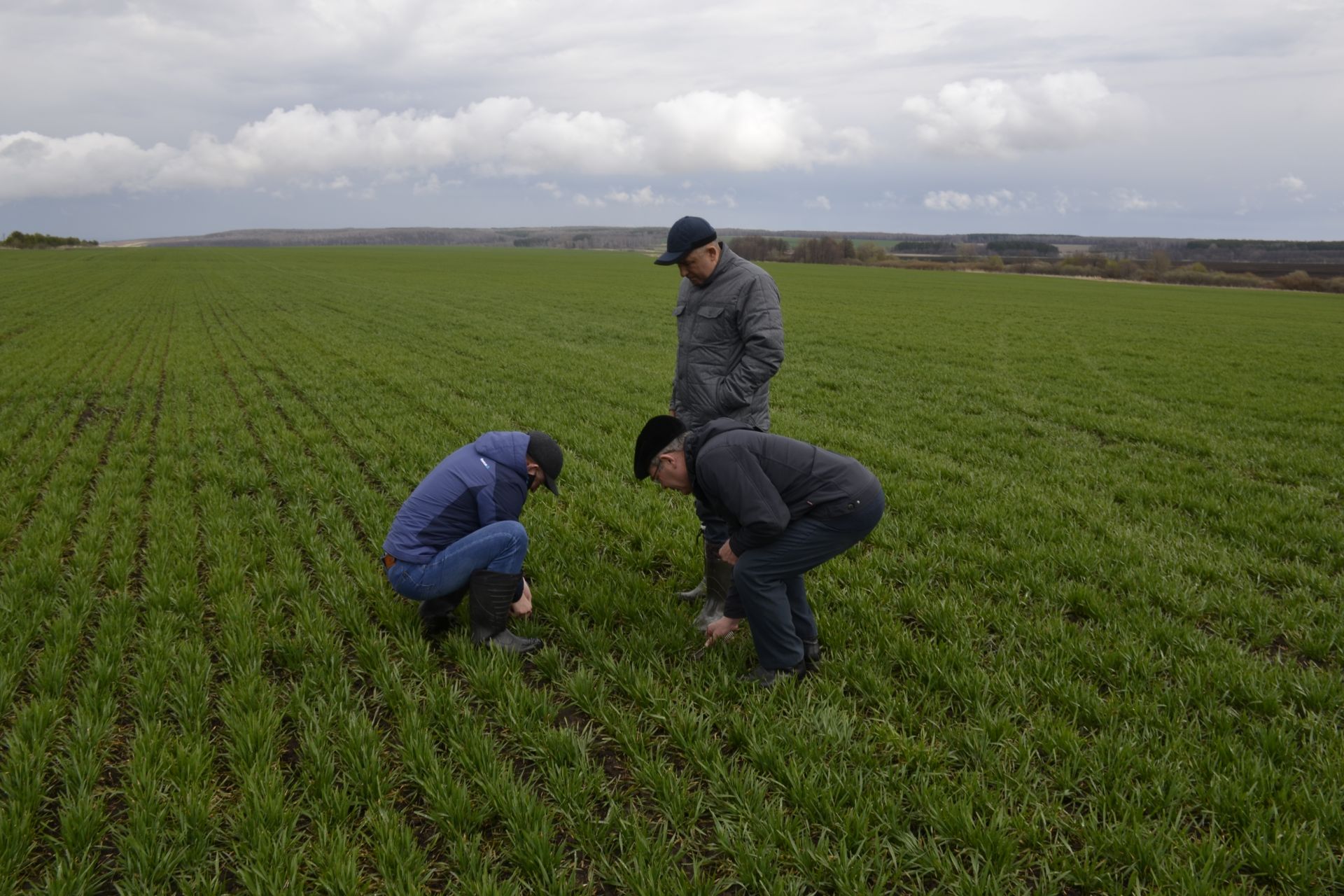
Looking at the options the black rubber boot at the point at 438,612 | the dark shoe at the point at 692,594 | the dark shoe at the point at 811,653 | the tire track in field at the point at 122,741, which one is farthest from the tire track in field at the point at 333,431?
the dark shoe at the point at 811,653

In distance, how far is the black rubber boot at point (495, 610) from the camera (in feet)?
14.3

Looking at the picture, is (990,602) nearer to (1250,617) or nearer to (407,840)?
(1250,617)

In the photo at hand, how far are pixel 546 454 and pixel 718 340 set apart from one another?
127 cm

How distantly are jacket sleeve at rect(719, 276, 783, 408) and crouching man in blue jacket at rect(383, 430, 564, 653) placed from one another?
112cm

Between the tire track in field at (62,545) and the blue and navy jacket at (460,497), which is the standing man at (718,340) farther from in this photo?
the tire track in field at (62,545)

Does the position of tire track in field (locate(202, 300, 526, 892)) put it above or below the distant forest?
below

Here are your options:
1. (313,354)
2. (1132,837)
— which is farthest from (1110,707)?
(313,354)

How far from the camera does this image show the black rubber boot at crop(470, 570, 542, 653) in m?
4.34

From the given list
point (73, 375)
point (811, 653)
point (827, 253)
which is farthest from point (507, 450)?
point (827, 253)

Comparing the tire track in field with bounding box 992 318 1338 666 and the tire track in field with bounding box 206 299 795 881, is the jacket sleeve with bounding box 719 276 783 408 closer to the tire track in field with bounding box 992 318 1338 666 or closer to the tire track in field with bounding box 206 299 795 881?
the tire track in field with bounding box 206 299 795 881

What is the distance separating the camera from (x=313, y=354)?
674 inches

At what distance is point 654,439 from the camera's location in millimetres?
3713

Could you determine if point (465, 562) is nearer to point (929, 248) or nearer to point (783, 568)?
point (783, 568)

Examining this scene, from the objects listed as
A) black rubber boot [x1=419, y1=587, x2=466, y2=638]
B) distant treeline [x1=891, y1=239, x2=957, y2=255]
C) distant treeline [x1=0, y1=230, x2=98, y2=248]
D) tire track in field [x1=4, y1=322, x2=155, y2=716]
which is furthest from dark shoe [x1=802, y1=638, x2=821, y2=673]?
distant treeline [x1=0, y1=230, x2=98, y2=248]
